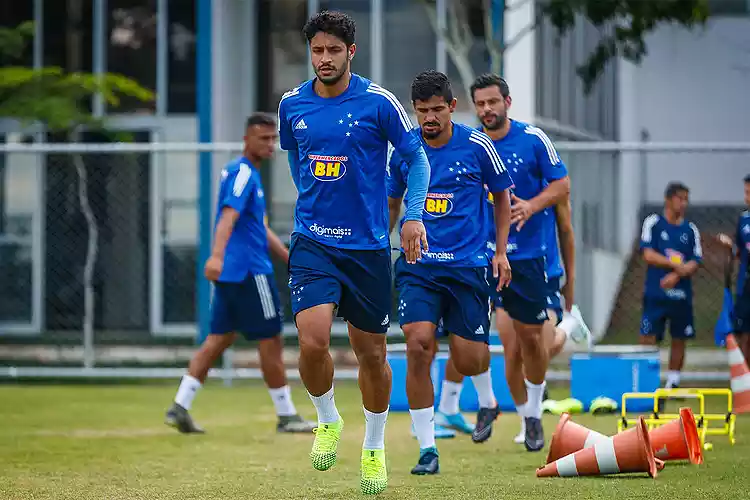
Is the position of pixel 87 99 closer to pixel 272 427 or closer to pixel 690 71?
pixel 272 427

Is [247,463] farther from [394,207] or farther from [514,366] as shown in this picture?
[514,366]

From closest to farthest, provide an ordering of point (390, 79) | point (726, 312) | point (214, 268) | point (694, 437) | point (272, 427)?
point (694, 437) → point (214, 268) → point (272, 427) → point (726, 312) → point (390, 79)

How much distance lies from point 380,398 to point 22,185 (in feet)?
40.9

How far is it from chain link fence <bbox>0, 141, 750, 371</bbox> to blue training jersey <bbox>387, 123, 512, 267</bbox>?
6661mm

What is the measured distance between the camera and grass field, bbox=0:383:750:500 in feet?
23.4

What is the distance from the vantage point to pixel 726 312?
13172 mm

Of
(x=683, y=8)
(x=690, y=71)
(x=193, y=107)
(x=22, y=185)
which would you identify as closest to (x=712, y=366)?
(x=683, y=8)

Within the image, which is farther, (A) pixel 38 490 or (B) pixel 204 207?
(B) pixel 204 207

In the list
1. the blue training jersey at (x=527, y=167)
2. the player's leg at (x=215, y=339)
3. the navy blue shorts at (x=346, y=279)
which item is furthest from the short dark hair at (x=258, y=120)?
the navy blue shorts at (x=346, y=279)

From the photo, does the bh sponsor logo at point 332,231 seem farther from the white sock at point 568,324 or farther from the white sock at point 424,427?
the white sock at point 568,324

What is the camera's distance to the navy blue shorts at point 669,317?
44.6ft

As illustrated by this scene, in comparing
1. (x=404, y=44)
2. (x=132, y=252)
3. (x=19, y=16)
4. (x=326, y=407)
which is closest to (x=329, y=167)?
(x=326, y=407)

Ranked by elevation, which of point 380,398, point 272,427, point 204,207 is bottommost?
point 272,427

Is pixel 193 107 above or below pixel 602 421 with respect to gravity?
above
